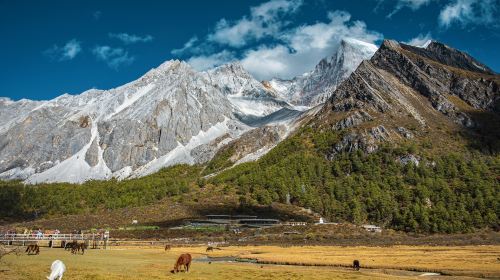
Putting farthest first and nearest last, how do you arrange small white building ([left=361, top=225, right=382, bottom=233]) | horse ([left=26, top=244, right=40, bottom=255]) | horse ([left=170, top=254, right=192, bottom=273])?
small white building ([left=361, top=225, right=382, bottom=233]) < horse ([left=26, top=244, right=40, bottom=255]) < horse ([left=170, top=254, right=192, bottom=273])

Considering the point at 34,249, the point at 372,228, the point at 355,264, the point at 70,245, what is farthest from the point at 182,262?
the point at 372,228

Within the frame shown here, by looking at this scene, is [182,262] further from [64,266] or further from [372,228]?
[372,228]

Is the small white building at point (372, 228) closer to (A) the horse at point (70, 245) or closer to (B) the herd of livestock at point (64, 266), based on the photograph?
(B) the herd of livestock at point (64, 266)

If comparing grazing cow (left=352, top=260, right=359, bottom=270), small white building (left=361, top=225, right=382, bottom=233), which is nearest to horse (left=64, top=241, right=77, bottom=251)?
grazing cow (left=352, top=260, right=359, bottom=270)

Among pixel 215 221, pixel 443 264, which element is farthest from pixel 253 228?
pixel 443 264

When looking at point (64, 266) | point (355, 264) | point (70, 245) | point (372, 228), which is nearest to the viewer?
point (64, 266)

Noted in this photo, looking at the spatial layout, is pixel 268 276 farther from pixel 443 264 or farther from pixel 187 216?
pixel 187 216

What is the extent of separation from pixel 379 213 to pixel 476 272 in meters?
144

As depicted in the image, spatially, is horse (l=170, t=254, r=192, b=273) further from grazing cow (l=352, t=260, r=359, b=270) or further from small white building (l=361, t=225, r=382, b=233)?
small white building (l=361, t=225, r=382, b=233)

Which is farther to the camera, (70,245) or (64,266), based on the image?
(70,245)

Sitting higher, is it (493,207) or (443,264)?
(493,207)

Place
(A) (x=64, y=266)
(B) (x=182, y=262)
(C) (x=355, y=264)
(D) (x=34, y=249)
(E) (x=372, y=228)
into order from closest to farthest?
(A) (x=64, y=266) < (B) (x=182, y=262) < (C) (x=355, y=264) < (D) (x=34, y=249) < (E) (x=372, y=228)

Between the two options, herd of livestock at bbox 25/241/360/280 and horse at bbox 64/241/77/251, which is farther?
horse at bbox 64/241/77/251

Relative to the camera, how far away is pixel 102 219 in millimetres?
199375
